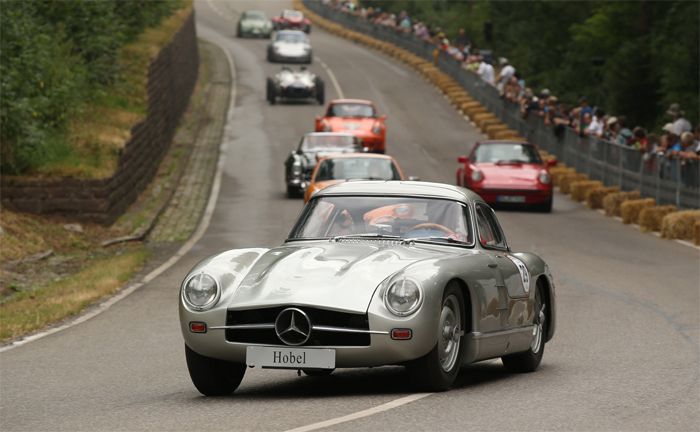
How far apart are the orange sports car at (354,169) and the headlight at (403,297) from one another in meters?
16.2

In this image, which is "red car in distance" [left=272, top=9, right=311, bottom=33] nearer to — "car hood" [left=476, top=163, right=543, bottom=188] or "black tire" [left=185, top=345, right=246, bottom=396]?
"car hood" [left=476, top=163, right=543, bottom=188]

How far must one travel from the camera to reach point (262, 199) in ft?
107

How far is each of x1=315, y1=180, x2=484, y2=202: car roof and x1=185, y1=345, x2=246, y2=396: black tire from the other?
1.85 meters

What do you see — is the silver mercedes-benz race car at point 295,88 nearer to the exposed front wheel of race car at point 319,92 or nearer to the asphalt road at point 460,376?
the exposed front wheel of race car at point 319,92

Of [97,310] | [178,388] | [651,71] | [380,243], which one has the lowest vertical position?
[651,71]

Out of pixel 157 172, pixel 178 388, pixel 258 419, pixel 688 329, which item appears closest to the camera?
pixel 258 419

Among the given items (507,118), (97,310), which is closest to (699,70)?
(507,118)

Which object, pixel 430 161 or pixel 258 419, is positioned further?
pixel 430 161

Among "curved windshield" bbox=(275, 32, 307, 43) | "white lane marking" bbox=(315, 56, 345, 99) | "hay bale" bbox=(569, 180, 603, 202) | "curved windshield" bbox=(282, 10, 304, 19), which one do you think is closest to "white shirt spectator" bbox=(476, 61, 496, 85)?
"white lane marking" bbox=(315, 56, 345, 99)

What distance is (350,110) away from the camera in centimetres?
4241

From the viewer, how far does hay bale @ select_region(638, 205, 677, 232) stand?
2776cm

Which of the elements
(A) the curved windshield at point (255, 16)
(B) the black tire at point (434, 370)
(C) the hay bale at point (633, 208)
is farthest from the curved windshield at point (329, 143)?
(A) the curved windshield at point (255, 16)

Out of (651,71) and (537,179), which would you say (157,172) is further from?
(651,71)

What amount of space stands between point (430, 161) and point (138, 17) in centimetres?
955
